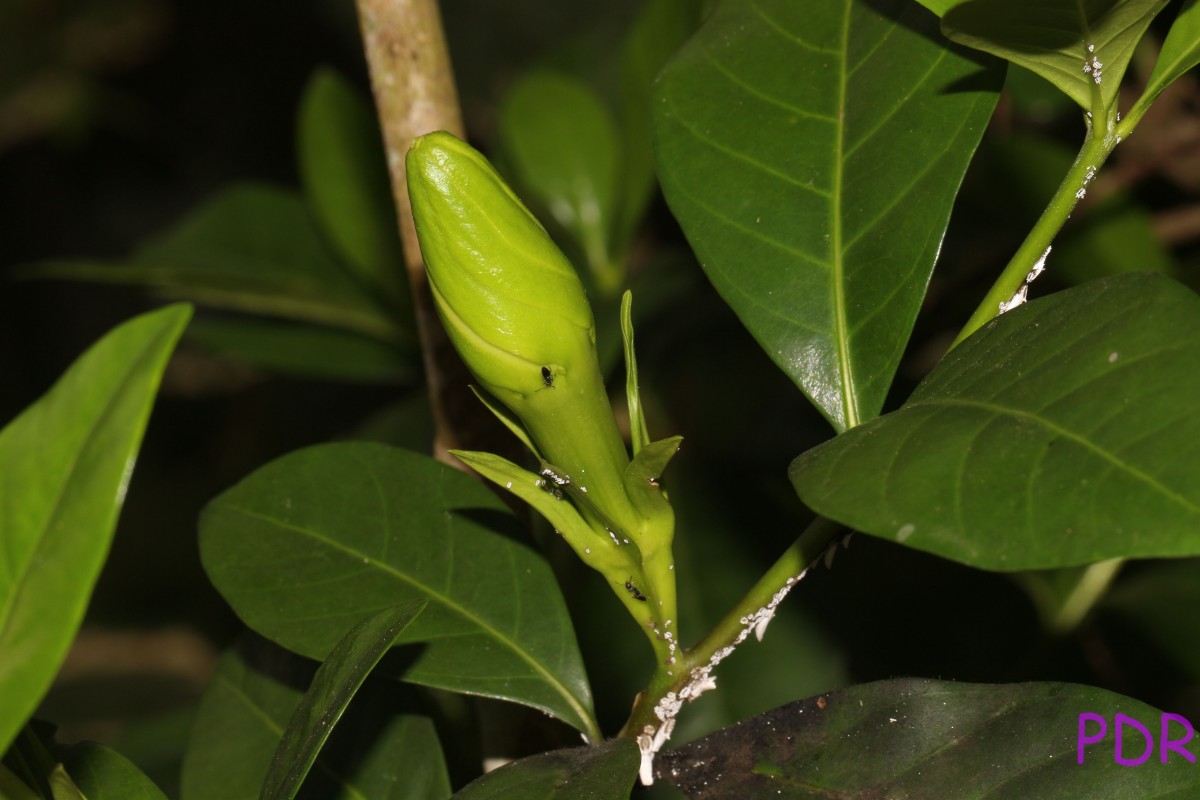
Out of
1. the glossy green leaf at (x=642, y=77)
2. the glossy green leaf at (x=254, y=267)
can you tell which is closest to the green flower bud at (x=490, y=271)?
the glossy green leaf at (x=642, y=77)

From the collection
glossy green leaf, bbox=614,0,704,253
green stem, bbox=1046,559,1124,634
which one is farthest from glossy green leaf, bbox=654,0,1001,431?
green stem, bbox=1046,559,1124,634

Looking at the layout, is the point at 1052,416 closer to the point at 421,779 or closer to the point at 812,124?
the point at 812,124

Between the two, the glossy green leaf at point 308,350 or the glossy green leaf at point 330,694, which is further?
the glossy green leaf at point 308,350

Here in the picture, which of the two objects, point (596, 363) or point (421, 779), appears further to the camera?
point (421, 779)

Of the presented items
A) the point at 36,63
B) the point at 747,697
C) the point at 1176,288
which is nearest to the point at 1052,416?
the point at 1176,288

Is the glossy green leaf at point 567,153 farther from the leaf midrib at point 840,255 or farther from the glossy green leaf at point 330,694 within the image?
the glossy green leaf at point 330,694

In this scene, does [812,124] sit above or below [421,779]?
above
